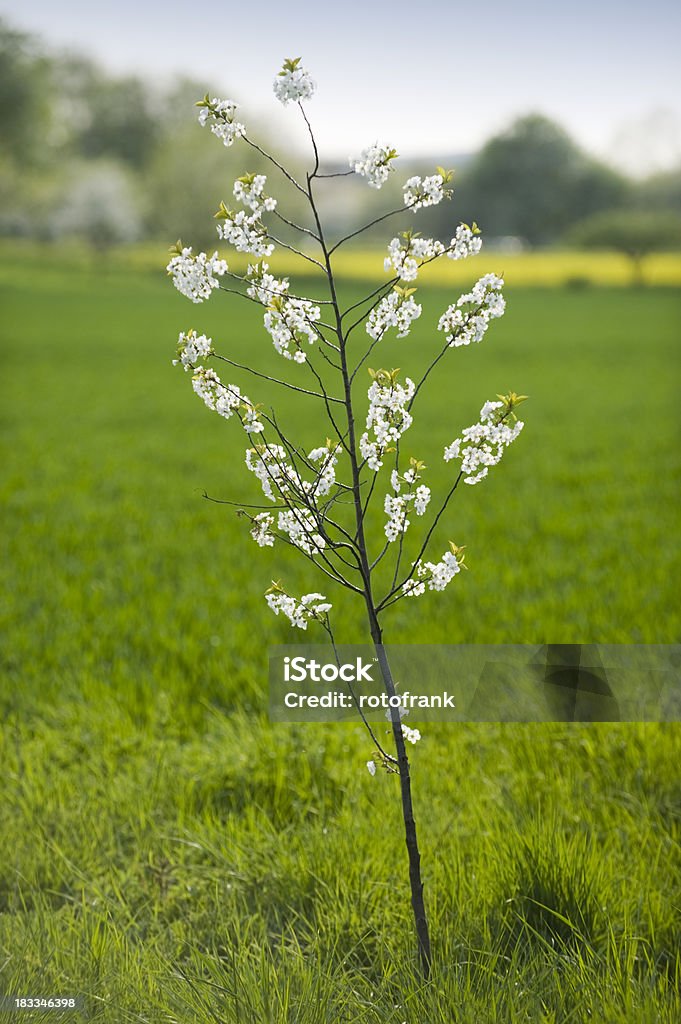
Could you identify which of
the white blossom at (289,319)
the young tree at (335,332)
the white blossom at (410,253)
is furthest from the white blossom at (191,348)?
the white blossom at (410,253)

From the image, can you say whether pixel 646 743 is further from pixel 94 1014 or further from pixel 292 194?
pixel 292 194

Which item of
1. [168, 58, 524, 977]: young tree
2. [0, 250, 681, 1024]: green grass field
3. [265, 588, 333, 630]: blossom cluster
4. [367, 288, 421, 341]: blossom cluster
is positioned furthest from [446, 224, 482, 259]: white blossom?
[0, 250, 681, 1024]: green grass field

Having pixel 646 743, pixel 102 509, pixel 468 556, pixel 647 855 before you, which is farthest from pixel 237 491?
pixel 647 855

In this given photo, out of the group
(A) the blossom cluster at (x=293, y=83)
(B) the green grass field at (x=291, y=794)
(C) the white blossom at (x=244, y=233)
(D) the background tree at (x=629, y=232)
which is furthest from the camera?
(D) the background tree at (x=629, y=232)

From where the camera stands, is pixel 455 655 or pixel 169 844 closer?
pixel 169 844

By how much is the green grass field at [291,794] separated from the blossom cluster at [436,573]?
0.79 metres

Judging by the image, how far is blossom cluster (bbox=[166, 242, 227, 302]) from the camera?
1.62m

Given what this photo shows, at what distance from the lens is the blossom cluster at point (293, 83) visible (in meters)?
1.50

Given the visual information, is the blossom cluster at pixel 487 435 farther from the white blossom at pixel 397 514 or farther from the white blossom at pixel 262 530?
the white blossom at pixel 262 530

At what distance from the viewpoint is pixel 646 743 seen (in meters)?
2.90

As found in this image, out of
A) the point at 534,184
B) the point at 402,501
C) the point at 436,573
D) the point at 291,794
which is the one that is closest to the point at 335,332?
the point at 402,501

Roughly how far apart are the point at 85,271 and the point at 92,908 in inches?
313

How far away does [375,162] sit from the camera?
1584 mm

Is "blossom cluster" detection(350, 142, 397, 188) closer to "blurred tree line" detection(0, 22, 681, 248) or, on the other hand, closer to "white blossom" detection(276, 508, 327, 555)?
"white blossom" detection(276, 508, 327, 555)
